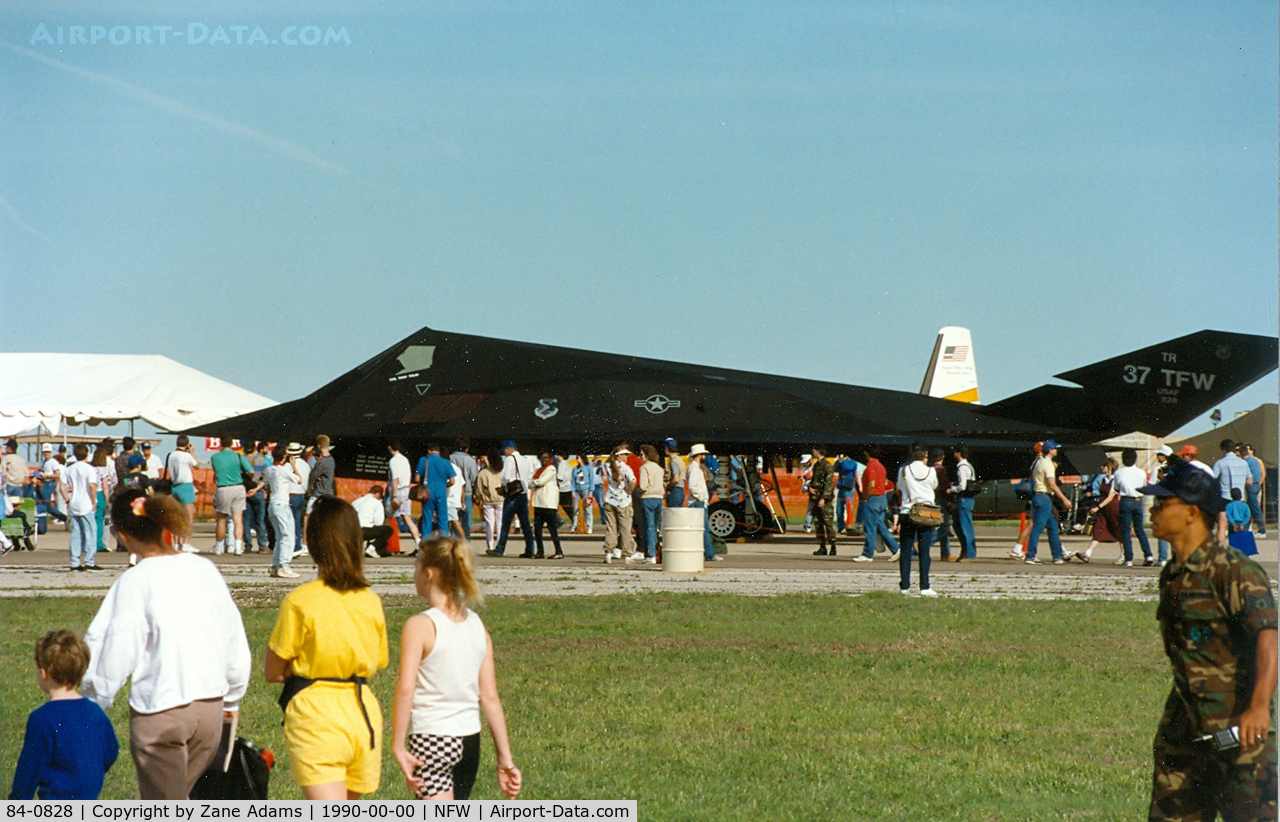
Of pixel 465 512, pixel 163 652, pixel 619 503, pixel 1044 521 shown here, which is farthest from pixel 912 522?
pixel 163 652

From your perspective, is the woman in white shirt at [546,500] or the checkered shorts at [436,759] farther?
the woman in white shirt at [546,500]

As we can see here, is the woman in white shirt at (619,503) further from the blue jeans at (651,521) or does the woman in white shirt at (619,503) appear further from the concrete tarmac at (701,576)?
the concrete tarmac at (701,576)

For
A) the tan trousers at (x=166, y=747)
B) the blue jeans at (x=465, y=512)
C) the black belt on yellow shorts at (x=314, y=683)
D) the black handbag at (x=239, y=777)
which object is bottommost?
the black handbag at (x=239, y=777)

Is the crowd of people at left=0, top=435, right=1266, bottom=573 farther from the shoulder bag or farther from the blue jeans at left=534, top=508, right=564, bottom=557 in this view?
the shoulder bag

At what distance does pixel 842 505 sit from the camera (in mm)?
29109

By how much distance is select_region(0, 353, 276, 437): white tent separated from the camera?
29378 mm

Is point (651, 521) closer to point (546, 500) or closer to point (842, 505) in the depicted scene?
point (546, 500)

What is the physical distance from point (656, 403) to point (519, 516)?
6809mm

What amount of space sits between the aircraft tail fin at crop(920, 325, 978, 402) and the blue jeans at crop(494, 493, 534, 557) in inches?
1125

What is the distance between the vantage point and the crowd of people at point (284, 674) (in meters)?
3.89

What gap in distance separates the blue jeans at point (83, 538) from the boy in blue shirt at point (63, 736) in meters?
12.3

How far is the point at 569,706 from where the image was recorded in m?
7.13

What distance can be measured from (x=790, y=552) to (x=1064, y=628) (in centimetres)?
1148

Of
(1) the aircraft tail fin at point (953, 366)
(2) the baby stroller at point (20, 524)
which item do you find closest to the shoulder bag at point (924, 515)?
(2) the baby stroller at point (20, 524)
